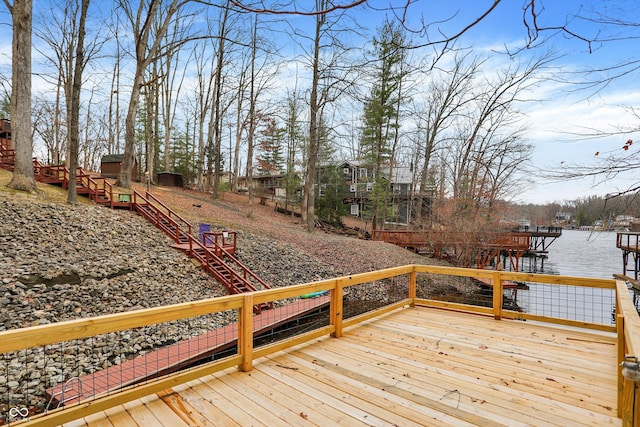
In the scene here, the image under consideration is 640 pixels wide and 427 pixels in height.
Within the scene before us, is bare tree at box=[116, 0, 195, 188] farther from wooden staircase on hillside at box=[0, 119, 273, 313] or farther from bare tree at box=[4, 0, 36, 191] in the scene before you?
bare tree at box=[4, 0, 36, 191]

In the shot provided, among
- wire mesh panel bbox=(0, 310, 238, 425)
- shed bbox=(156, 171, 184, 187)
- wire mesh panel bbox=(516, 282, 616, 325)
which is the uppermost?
shed bbox=(156, 171, 184, 187)

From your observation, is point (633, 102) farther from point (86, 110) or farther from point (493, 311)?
point (86, 110)

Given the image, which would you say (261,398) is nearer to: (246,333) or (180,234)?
(246,333)

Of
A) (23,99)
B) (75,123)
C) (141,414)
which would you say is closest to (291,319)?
(141,414)

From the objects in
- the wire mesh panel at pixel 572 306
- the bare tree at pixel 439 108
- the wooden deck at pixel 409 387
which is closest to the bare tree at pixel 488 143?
the bare tree at pixel 439 108

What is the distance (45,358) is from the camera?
4816 millimetres

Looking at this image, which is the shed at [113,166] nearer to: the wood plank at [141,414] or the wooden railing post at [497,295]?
the wood plank at [141,414]

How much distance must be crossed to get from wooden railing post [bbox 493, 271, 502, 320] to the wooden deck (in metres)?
0.74

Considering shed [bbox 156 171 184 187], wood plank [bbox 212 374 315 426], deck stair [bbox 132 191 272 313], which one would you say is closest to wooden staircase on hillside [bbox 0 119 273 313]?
deck stair [bbox 132 191 272 313]

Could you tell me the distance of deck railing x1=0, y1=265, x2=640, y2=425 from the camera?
7.38ft

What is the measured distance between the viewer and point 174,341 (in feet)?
20.5

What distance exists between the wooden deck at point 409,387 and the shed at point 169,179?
2656 cm

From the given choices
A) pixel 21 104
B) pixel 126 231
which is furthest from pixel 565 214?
pixel 21 104

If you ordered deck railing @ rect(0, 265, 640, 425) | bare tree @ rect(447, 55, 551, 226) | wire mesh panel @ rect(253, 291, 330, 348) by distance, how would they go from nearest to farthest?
deck railing @ rect(0, 265, 640, 425), wire mesh panel @ rect(253, 291, 330, 348), bare tree @ rect(447, 55, 551, 226)
